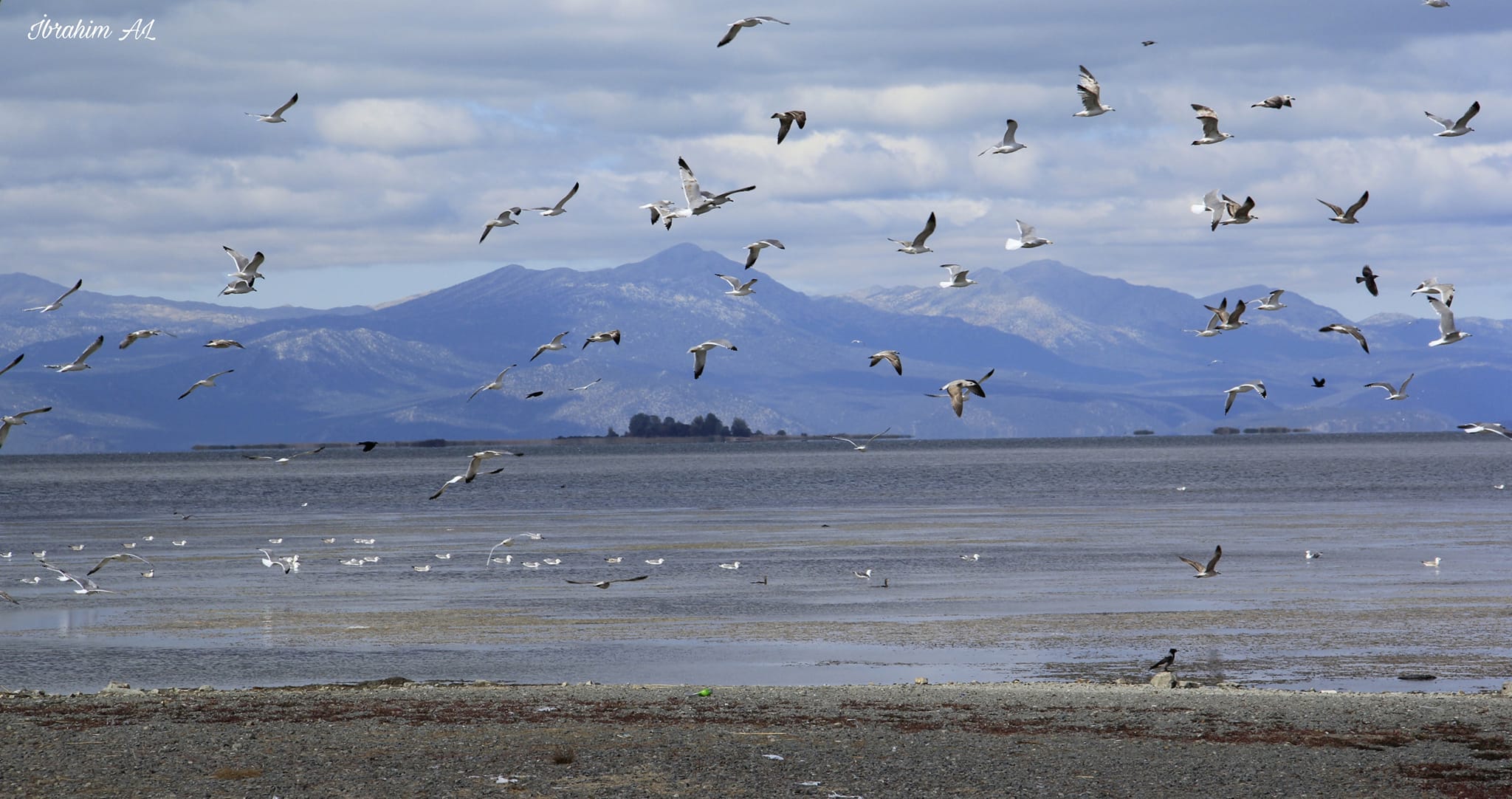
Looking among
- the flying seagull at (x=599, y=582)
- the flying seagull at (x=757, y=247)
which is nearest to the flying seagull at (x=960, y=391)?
Answer: the flying seagull at (x=757, y=247)

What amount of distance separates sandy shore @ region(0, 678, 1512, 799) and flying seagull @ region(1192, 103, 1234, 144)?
35.3 ft

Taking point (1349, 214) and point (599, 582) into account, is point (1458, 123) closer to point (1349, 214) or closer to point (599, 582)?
point (1349, 214)

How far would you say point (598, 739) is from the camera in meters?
18.0

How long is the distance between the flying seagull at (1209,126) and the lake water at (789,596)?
8.90 metres

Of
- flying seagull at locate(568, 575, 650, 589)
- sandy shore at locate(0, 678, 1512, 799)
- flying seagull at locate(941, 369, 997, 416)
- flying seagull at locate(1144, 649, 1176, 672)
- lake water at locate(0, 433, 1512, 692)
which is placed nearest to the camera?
sandy shore at locate(0, 678, 1512, 799)

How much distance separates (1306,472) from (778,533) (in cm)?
7763

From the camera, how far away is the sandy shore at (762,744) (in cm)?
1579

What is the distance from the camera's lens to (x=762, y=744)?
703 inches

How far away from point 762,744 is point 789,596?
63.9 ft

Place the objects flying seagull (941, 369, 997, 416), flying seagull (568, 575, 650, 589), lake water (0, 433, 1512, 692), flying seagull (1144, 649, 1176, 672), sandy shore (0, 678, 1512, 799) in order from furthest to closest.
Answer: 1. flying seagull (568, 575, 650, 589)
2. lake water (0, 433, 1512, 692)
3. flying seagull (1144, 649, 1176, 672)
4. flying seagull (941, 369, 997, 416)
5. sandy shore (0, 678, 1512, 799)

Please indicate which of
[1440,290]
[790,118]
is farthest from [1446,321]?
[790,118]

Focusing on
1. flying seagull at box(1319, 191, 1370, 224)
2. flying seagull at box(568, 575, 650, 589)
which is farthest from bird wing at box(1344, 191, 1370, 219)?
flying seagull at box(568, 575, 650, 589)

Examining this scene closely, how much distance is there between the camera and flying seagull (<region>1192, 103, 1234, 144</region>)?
28047 millimetres

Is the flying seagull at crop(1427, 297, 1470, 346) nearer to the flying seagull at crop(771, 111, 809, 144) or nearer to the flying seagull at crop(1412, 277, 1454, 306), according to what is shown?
the flying seagull at crop(1412, 277, 1454, 306)
